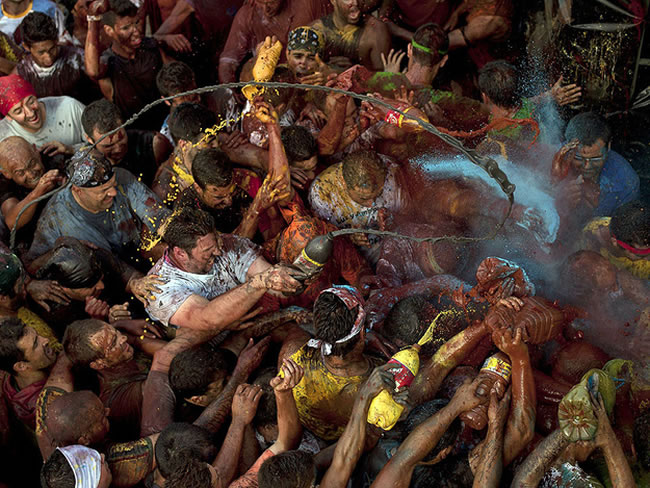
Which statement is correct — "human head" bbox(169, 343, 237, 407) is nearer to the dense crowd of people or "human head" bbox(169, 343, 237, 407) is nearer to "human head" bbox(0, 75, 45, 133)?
the dense crowd of people

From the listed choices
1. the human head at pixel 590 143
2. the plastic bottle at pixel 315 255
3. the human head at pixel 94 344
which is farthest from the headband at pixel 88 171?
the human head at pixel 590 143

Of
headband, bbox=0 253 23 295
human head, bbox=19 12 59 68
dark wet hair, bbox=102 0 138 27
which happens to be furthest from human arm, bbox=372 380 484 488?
human head, bbox=19 12 59 68

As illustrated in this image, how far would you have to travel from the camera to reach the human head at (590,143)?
472 cm

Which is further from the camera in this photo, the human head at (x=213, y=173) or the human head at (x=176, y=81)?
the human head at (x=176, y=81)

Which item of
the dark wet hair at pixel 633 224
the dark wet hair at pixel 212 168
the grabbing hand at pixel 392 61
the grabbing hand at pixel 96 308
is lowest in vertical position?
the grabbing hand at pixel 96 308

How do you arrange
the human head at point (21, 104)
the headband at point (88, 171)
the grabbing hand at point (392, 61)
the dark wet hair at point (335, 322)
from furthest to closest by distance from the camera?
1. the grabbing hand at point (392, 61)
2. the human head at point (21, 104)
3. the headband at point (88, 171)
4. the dark wet hair at point (335, 322)

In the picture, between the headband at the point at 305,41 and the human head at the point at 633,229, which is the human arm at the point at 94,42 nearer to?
the headband at the point at 305,41

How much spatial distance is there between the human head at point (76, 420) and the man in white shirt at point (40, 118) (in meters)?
2.68

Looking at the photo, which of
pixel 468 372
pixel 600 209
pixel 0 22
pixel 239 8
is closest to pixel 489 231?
pixel 600 209

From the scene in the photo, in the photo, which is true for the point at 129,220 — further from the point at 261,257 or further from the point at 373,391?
the point at 373,391

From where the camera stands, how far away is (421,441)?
3.28 meters

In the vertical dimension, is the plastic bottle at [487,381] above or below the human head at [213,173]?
below

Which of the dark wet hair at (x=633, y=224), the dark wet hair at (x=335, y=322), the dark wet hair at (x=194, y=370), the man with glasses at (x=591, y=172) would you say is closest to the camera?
the dark wet hair at (x=335, y=322)

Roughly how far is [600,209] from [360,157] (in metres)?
1.75
